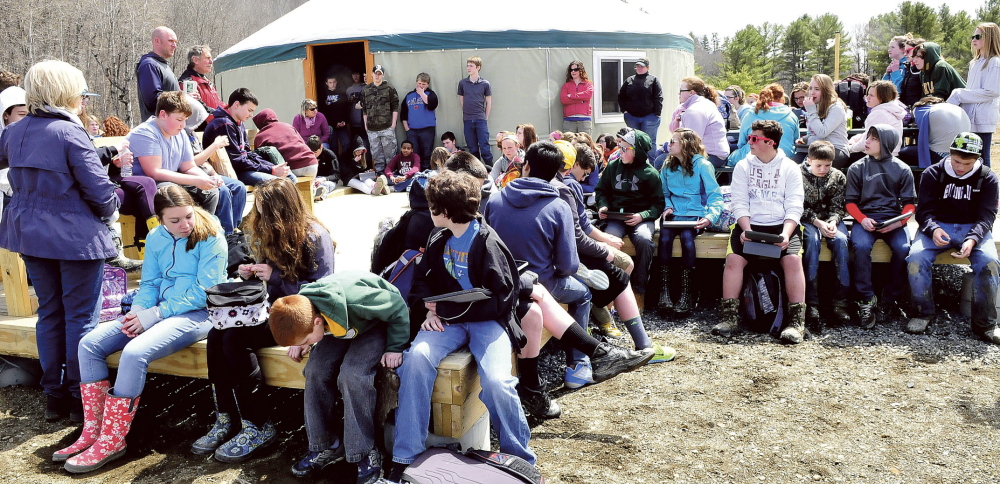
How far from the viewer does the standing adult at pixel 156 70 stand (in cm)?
511

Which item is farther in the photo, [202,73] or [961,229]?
[202,73]

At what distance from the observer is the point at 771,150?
4934 mm

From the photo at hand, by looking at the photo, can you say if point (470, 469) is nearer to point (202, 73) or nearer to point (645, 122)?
point (202, 73)

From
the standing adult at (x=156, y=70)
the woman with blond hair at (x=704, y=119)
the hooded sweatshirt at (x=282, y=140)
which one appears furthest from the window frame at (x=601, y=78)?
the standing adult at (x=156, y=70)

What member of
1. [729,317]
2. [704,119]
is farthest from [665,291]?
[704,119]

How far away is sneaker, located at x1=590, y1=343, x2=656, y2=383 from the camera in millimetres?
3727

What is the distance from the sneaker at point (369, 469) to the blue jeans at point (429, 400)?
0.14 m

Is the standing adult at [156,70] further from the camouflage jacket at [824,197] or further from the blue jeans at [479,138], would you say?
the blue jeans at [479,138]

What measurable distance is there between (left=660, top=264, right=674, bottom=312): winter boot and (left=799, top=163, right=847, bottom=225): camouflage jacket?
95cm

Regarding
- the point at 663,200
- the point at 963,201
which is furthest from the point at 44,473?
the point at 963,201

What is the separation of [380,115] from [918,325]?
6441 mm

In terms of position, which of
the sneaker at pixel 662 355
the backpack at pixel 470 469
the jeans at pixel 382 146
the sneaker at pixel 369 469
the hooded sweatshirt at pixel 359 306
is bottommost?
the sneaker at pixel 662 355

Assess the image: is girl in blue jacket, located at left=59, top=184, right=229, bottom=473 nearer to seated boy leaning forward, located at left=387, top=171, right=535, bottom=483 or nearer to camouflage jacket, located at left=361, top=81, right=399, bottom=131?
seated boy leaning forward, located at left=387, top=171, right=535, bottom=483

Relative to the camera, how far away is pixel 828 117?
243 inches
